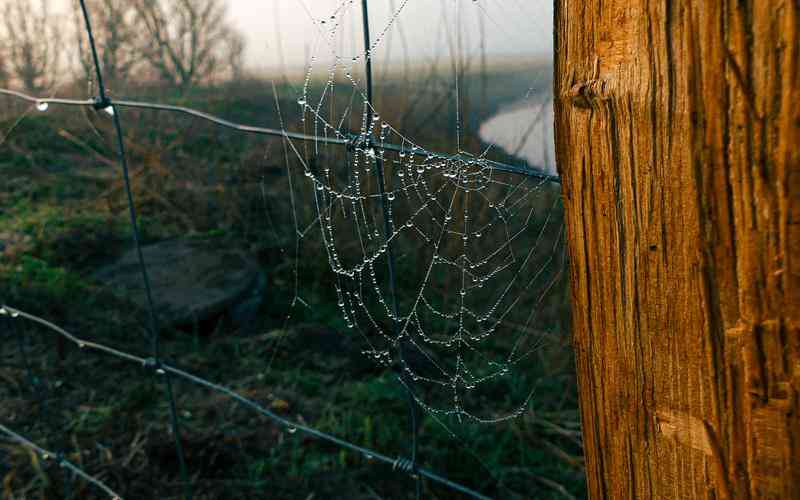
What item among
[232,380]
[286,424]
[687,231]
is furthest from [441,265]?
[687,231]

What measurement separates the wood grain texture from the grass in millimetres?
946

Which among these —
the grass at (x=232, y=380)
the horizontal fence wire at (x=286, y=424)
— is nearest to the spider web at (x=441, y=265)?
the grass at (x=232, y=380)

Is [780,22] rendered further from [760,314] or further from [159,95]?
[159,95]

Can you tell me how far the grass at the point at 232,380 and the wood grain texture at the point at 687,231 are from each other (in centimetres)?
95

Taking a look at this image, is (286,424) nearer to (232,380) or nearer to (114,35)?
(232,380)

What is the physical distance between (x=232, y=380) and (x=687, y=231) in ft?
8.63

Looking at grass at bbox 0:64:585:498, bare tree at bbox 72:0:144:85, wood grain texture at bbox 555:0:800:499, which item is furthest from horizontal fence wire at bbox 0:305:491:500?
bare tree at bbox 72:0:144:85

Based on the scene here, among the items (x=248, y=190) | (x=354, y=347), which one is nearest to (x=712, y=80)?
(x=354, y=347)

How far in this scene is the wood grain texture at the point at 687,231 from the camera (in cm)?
54

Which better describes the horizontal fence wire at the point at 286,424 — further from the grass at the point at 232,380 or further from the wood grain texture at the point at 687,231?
the wood grain texture at the point at 687,231

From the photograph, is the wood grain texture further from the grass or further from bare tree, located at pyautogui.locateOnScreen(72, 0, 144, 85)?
bare tree, located at pyautogui.locateOnScreen(72, 0, 144, 85)

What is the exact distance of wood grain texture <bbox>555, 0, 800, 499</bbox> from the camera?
21.3 inches

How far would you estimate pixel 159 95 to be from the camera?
21.5 ft

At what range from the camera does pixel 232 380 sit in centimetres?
298
